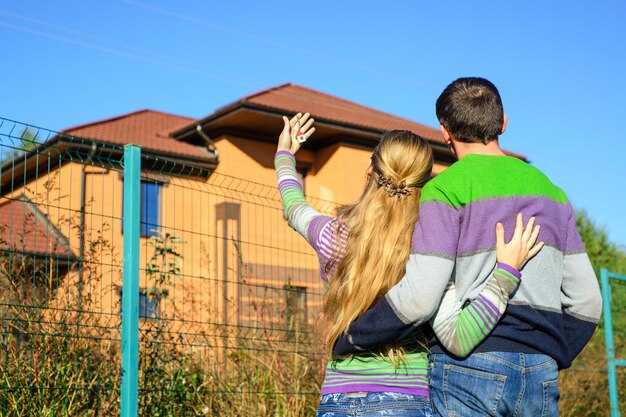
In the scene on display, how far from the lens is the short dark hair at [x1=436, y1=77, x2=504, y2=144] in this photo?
252 centimetres

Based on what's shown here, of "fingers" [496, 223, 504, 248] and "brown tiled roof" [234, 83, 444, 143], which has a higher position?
"brown tiled roof" [234, 83, 444, 143]

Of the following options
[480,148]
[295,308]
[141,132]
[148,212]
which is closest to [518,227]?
[480,148]

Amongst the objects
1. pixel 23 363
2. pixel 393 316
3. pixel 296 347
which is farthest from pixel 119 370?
pixel 393 316

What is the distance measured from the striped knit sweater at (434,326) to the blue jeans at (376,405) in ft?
0.06

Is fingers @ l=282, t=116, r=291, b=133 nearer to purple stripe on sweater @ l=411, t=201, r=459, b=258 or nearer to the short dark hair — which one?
the short dark hair

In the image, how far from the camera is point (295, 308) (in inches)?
242

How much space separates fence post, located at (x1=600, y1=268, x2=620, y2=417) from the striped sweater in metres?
5.86

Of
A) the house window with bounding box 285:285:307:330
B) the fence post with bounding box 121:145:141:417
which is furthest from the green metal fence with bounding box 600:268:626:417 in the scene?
the fence post with bounding box 121:145:141:417

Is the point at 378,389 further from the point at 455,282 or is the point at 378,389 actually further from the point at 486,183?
the point at 486,183

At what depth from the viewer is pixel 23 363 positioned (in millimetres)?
4348

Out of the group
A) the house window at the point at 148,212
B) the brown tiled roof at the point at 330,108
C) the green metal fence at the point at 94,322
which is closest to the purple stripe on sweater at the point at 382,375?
the green metal fence at the point at 94,322

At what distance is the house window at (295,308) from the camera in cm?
A: 606

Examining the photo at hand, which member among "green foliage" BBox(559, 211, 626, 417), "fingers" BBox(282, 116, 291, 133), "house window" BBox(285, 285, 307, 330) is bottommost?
"green foliage" BBox(559, 211, 626, 417)

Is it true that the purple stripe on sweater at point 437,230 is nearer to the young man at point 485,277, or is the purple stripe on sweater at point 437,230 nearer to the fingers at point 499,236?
the young man at point 485,277
